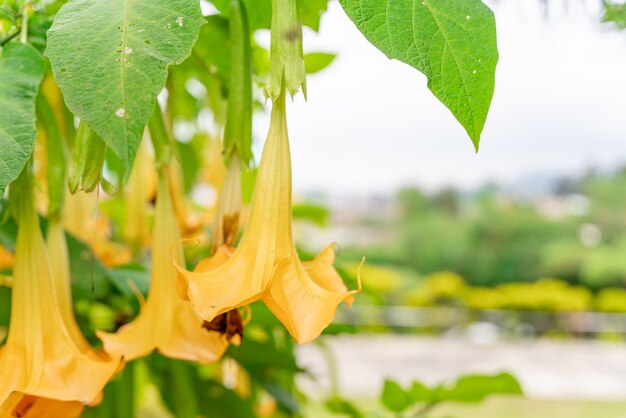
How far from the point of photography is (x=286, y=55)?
0.90 feet

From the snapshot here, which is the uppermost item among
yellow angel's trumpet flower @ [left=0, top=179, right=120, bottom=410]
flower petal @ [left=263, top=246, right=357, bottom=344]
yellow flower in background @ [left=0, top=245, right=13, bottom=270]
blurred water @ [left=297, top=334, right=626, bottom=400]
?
flower petal @ [left=263, top=246, right=357, bottom=344]

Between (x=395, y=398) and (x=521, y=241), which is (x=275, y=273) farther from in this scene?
(x=521, y=241)

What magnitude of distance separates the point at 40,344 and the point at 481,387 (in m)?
0.34

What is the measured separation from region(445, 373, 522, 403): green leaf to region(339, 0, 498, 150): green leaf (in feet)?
1.11

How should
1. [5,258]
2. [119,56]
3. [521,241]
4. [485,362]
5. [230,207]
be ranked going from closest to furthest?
1. [119,56]
2. [230,207]
3. [5,258]
4. [485,362]
5. [521,241]

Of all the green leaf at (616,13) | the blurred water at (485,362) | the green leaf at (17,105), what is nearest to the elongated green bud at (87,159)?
the green leaf at (17,105)

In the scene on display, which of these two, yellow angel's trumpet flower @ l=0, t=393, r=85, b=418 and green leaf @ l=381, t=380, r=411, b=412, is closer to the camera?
yellow angel's trumpet flower @ l=0, t=393, r=85, b=418

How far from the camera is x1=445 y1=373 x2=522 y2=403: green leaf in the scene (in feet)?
1.71

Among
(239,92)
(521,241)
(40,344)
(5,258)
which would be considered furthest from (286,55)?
(521,241)

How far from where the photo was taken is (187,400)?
520 millimetres

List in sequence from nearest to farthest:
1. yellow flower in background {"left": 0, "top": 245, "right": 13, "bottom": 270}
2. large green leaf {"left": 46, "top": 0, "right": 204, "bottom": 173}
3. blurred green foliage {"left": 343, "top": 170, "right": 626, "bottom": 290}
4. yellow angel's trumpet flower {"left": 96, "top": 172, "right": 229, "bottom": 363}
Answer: large green leaf {"left": 46, "top": 0, "right": 204, "bottom": 173}, yellow angel's trumpet flower {"left": 96, "top": 172, "right": 229, "bottom": 363}, yellow flower in background {"left": 0, "top": 245, "right": 13, "bottom": 270}, blurred green foliage {"left": 343, "top": 170, "right": 626, "bottom": 290}

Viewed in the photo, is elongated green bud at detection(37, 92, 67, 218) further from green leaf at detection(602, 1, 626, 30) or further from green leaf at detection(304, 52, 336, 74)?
green leaf at detection(602, 1, 626, 30)

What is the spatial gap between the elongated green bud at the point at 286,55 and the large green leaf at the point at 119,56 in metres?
0.04

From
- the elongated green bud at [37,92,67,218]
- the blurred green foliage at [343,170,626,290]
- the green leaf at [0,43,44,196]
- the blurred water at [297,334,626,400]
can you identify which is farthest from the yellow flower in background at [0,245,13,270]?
the blurred green foliage at [343,170,626,290]
